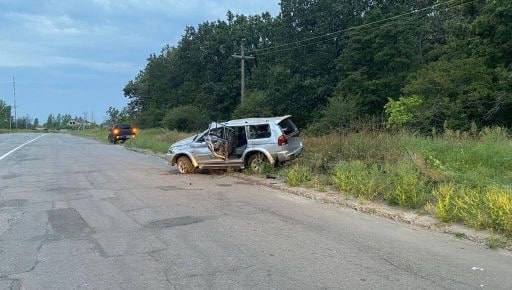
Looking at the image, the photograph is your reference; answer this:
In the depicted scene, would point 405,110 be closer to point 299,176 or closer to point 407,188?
point 299,176

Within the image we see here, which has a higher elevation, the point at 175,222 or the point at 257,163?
the point at 257,163

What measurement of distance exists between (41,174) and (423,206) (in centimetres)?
1240

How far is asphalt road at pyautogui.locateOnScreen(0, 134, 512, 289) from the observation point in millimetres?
5867

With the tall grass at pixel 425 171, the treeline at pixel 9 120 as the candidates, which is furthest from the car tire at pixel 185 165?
the treeline at pixel 9 120

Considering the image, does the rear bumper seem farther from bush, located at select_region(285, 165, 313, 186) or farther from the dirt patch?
the dirt patch

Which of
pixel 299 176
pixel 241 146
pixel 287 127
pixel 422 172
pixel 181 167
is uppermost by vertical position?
pixel 287 127

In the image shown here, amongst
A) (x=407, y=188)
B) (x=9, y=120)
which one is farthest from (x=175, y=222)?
(x=9, y=120)

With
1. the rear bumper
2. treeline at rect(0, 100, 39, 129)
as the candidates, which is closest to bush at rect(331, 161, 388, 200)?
the rear bumper

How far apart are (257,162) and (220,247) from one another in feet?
→ 28.7

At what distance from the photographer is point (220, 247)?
7.25 meters

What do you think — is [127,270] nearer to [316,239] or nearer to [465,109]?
[316,239]

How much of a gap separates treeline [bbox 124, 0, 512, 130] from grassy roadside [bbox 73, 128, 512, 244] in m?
6.43

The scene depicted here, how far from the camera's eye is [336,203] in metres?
10.7

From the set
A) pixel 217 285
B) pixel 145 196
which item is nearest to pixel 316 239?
pixel 217 285
